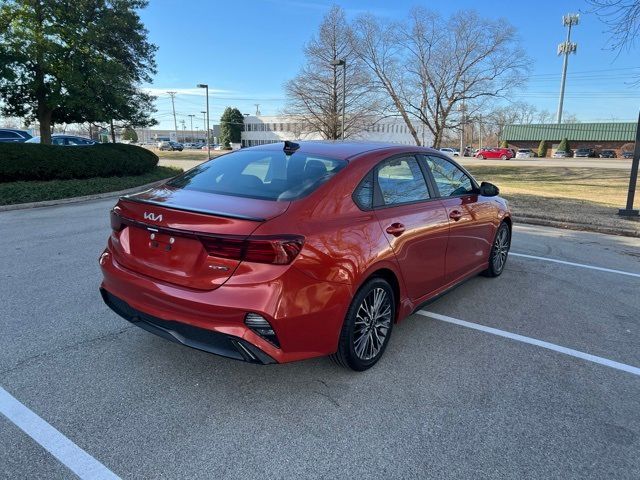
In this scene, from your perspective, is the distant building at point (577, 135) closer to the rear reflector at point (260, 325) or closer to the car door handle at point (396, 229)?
the car door handle at point (396, 229)

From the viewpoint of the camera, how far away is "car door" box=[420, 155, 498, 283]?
4.26 m

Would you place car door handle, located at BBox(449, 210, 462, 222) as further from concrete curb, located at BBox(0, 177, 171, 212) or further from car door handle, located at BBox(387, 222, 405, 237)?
concrete curb, located at BBox(0, 177, 171, 212)

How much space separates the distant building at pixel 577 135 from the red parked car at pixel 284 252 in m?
77.0

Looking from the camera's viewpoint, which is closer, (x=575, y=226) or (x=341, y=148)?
(x=341, y=148)

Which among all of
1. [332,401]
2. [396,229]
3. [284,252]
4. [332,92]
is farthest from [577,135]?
[284,252]

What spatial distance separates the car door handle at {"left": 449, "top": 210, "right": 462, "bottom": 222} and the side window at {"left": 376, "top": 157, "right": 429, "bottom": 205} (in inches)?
15.0

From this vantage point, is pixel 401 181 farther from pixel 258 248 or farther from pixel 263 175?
pixel 258 248

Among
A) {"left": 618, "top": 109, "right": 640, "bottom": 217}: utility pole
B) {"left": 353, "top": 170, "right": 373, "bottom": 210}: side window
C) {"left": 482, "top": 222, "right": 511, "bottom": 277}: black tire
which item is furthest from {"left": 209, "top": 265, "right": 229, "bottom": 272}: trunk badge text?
{"left": 618, "top": 109, "right": 640, "bottom": 217}: utility pole

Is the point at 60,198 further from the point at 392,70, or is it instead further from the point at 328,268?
the point at 392,70

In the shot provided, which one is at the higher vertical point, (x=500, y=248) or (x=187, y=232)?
(x=187, y=232)

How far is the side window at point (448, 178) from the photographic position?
4.29 m

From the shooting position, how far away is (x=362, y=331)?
3217 millimetres

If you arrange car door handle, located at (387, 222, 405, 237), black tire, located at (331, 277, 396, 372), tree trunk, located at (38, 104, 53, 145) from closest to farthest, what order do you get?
black tire, located at (331, 277, 396, 372) < car door handle, located at (387, 222, 405, 237) < tree trunk, located at (38, 104, 53, 145)

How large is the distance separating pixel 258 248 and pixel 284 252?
0.50 feet
